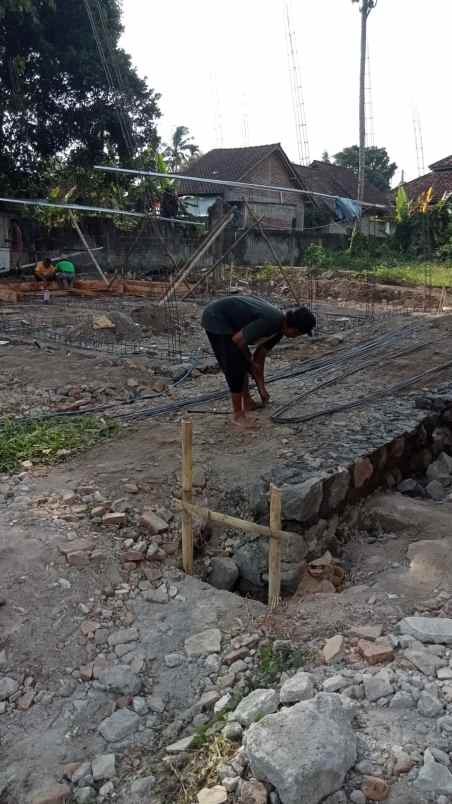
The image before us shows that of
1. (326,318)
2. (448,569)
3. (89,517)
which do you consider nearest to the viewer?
(448,569)

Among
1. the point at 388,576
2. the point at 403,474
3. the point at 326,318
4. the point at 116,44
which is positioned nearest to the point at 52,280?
the point at 326,318

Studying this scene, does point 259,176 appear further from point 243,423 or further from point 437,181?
point 243,423

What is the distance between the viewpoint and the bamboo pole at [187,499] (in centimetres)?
364

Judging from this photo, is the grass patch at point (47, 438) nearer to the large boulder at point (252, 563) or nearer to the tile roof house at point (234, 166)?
the large boulder at point (252, 563)

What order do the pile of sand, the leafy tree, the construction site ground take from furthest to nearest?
1. the leafy tree
2. the pile of sand
3. the construction site ground

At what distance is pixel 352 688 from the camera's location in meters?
2.48

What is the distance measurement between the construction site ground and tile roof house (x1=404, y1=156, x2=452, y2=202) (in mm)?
22321

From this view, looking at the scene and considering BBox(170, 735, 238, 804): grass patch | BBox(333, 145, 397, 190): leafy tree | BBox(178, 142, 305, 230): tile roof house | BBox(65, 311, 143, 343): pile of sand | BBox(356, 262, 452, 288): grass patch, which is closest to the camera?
BBox(170, 735, 238, 804): grass patch

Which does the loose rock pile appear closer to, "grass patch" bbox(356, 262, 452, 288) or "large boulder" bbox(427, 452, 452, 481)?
"large boulder" bbox(427, 452, 452, 481)

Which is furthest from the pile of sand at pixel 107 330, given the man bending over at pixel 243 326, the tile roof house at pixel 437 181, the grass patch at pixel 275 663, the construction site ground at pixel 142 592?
the tile roof house at pixel 437 181

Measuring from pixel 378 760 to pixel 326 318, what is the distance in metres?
10.6

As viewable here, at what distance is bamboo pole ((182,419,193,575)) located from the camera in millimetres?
3637

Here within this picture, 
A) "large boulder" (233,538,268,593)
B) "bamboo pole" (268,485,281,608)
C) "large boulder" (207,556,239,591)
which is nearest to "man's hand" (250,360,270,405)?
"large boulder" (233,538,268,593)

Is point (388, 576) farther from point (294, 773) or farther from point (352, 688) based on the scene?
point (294, 773)
